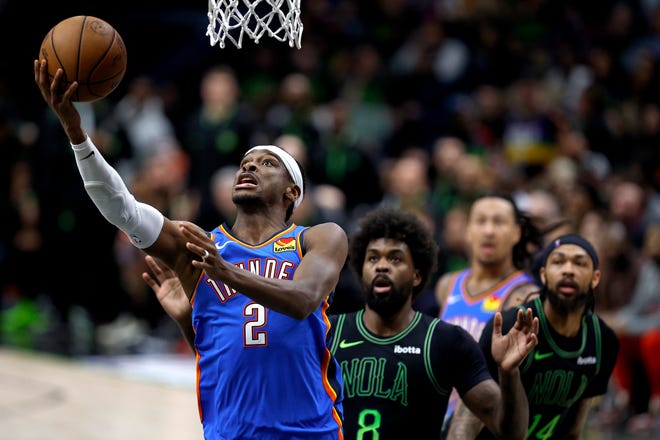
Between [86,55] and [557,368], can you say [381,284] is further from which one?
[86,55]

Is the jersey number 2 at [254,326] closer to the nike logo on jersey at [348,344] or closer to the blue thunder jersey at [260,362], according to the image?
the blue thunder jersey at [260,362]

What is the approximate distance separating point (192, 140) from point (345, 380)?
6.92m

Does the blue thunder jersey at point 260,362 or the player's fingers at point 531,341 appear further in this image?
the player's fingers at point 531,341

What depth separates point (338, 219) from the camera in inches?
410

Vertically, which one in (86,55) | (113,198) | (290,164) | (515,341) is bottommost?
(515,341)

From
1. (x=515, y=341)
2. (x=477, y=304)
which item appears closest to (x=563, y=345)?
(x=515, y=341)

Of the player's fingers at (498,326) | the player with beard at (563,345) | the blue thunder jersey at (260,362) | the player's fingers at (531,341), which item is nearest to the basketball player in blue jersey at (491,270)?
the player with beard at (563,345)

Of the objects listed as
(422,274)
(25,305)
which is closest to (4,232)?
(25,305)

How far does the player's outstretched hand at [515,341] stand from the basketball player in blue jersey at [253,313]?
83cm

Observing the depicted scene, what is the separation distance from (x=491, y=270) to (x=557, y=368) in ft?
3.91

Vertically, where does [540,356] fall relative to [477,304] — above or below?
below

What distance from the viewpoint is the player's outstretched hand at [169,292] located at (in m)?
5.46

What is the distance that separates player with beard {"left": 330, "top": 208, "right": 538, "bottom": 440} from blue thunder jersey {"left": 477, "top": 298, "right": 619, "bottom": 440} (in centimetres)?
41

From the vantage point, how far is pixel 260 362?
15.7ft
